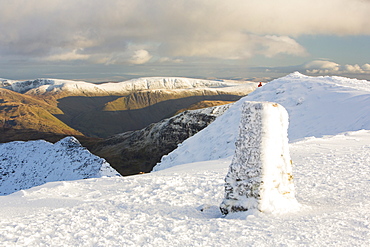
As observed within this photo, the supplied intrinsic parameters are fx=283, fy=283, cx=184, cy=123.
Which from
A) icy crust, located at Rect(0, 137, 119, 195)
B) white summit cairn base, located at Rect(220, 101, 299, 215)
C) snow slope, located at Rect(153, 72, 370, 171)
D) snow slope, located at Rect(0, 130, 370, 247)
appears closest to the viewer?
snow slope, located at Rect(0, 130, 370, 247)

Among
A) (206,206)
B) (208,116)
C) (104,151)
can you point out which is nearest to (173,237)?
(206,206)

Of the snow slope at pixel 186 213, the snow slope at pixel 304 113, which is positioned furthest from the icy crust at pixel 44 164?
the snow slope at pixel 186 213

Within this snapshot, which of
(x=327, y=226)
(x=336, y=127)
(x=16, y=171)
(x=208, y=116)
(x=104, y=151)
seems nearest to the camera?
(x=327, y=226)

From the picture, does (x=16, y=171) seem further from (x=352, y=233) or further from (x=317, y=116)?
(x=352, y=233)

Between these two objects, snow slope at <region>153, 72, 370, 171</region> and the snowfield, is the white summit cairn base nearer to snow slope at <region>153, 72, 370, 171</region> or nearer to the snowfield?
the snowfield

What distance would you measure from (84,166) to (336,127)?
55.4 meters

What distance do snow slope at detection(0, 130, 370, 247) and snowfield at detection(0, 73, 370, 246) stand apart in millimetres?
28

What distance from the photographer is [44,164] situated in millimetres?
79500

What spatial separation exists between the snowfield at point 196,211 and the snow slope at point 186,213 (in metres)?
0.03

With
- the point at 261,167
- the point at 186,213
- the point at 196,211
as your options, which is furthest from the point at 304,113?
the point at 186,213

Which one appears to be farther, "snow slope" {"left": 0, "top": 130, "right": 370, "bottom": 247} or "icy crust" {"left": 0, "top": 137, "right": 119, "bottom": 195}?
"icy crust" {"left": 0, "top": 137, "right": 119, "bottom": 195}

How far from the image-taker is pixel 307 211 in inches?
369

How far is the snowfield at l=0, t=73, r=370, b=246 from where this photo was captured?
7.75 metres

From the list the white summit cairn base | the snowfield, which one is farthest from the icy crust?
the white summit cairn base
